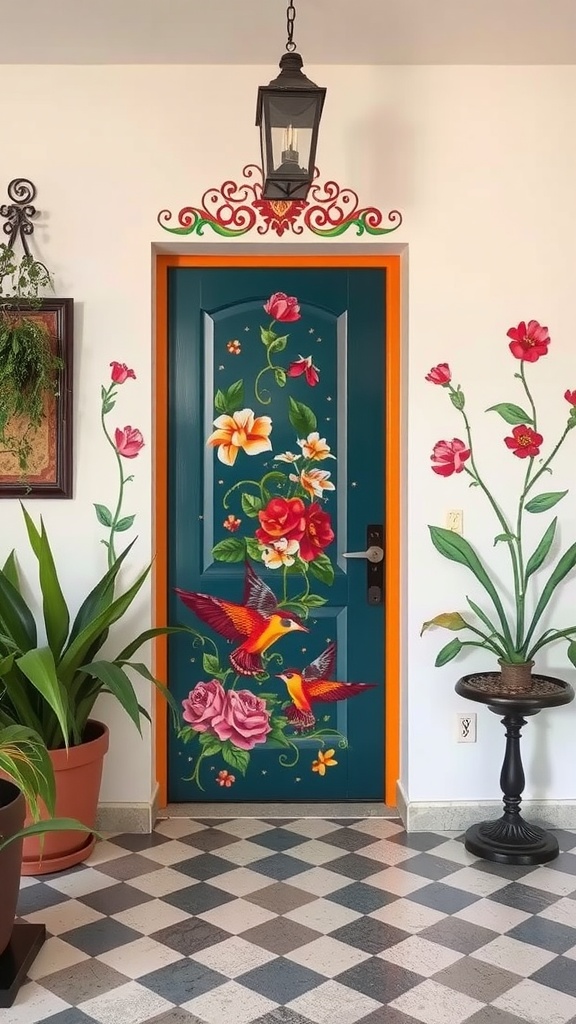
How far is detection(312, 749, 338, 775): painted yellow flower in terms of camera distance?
3648mm

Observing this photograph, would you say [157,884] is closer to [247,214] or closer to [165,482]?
[165,482]

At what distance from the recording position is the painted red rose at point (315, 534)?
3613mm

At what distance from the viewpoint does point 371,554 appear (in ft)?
11.8

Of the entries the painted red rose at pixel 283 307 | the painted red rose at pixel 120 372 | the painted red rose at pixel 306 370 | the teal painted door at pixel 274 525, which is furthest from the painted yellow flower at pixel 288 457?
the painted red rose at pixel 120 372

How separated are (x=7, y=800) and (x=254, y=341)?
184 centimetres

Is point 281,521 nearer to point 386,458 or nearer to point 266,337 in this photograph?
point 386,458

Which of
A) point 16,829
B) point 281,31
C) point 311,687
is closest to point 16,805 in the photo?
point 16,829

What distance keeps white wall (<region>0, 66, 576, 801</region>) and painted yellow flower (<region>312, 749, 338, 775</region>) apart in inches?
14.1

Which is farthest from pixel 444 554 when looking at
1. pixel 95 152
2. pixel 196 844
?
pixel 95 152

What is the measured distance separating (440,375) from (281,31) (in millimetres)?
→ 1206

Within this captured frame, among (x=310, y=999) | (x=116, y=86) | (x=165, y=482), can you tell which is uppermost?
(x=116, y=86)

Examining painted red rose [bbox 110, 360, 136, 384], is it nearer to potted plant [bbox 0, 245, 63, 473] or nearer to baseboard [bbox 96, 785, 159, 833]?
potted plant [bbox 0, 245, 63, 473]

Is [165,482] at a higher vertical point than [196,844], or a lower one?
higher

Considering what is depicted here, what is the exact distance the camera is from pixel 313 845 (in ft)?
10.7
